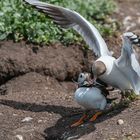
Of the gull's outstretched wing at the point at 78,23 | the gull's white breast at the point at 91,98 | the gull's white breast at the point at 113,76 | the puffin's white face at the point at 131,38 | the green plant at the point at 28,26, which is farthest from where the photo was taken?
the green plant at the point at 28,26

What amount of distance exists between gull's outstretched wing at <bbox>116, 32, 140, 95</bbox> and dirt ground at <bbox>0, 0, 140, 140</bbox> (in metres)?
0.27

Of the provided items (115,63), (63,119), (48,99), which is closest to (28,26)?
(48,99)

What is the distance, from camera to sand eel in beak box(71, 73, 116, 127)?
19.8 ft

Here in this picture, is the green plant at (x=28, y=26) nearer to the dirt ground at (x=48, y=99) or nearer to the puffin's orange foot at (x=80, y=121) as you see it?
the dirt ground at (x=48, y=99)

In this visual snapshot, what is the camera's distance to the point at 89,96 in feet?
19.7

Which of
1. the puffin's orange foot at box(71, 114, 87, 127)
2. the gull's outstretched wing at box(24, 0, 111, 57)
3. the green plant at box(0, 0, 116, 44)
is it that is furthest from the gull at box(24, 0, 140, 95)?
the green plant at box(0, 0, 116, 44)

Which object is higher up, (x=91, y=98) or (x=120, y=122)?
(x=91, y=98)

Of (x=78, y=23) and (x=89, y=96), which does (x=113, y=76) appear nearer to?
(x=89, y=96)

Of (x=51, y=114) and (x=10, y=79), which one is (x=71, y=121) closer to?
(x=51, y=114)

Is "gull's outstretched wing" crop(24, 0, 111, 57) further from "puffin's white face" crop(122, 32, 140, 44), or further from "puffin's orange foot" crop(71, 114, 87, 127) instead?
"puffin's orange foot" crop(71, 114, 87, 127)

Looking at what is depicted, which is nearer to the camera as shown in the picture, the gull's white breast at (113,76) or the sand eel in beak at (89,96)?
the sand eel in beak at (89,96)

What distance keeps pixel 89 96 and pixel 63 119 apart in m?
0.54

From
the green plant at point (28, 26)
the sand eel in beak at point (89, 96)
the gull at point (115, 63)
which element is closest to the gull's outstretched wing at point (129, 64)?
the gull at point (115, 63)

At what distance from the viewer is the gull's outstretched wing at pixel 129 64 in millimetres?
5984
